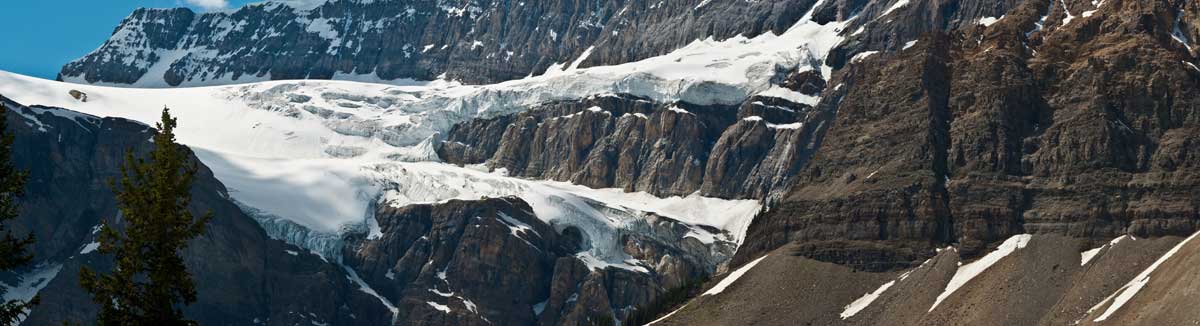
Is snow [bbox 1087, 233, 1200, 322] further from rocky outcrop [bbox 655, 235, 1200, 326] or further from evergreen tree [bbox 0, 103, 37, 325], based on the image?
evergreen tree [bbox 0, 103, 37, 325]

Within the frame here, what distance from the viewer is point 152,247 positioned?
56.9m

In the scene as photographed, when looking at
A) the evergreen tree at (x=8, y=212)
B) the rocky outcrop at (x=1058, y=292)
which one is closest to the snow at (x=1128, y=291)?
the rocky outcrop at (x=1058, y=292)

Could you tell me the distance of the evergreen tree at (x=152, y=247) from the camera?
183 ft

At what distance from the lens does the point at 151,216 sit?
5678 centimetres

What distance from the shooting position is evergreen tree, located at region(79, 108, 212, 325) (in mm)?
55719

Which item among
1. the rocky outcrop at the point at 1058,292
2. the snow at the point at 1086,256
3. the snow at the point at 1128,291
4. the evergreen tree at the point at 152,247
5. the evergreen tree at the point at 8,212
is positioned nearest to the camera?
the evergreen tree at the point at 8,212

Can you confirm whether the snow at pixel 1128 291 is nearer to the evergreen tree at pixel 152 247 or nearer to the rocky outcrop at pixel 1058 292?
the rocky outcrop at pixel 1058 292

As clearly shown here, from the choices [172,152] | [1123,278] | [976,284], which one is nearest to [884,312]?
[976,284]

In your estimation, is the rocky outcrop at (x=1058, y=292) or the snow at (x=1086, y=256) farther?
the snow at (x=1086, y=256)

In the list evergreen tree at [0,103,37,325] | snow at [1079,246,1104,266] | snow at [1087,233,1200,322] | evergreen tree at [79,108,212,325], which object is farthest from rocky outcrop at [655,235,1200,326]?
evergreen tree at [0,103,37,325]

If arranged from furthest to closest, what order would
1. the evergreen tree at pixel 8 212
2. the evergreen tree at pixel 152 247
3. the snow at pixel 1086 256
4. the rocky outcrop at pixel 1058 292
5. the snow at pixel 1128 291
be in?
1. the snow at pixel 1086 256
2. the snow at pixel 1128 291
3. the rocky outcrop at pixel 1058 292
4. the evergreen tree at pixel 152 247
5. the evergreen tree at pixel 8 212

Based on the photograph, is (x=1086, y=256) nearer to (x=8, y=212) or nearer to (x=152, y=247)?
(x=152, y=247)

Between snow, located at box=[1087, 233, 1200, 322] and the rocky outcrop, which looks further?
snow, located at box=[1087, 233, 1200, 322]

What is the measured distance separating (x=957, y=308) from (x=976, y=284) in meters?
7.83
